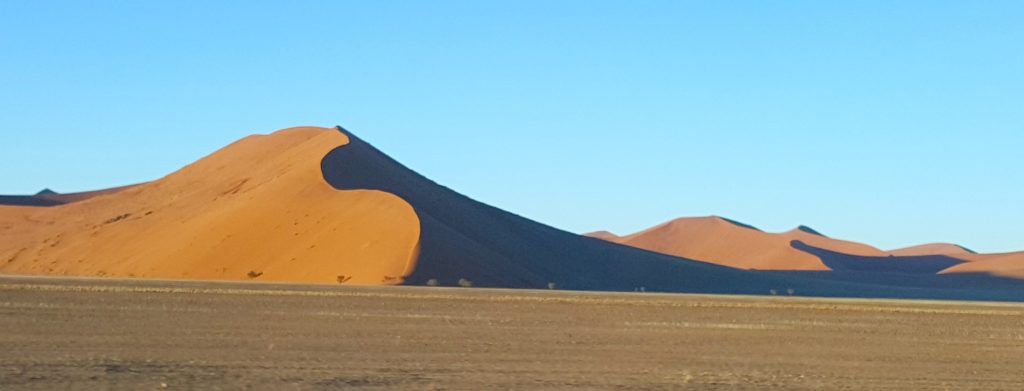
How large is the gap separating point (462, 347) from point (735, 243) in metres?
129

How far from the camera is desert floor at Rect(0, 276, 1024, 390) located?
687 inches

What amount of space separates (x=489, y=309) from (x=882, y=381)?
18.9m

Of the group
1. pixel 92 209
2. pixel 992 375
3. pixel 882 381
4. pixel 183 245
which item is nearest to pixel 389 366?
pixel 882 381

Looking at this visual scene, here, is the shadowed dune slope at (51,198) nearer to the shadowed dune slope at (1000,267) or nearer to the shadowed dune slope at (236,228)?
the shadowed dune slope at (236,228)

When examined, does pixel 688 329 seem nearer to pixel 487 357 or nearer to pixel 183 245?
pixel 487 357

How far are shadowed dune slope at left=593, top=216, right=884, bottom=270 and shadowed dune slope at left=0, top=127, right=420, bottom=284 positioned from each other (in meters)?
52.1

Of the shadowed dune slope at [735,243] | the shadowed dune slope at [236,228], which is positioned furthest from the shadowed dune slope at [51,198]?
the shadowed dune slope at [735,243]

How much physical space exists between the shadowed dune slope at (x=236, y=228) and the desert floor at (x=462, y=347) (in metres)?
28.5

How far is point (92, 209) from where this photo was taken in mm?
93562

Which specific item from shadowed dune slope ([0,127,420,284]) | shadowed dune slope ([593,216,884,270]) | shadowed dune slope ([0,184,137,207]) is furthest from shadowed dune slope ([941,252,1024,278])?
Result: shadowed dune slope ([0,184,137,207])

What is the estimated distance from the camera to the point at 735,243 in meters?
150

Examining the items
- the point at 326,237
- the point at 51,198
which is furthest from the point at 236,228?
the point at 51,198

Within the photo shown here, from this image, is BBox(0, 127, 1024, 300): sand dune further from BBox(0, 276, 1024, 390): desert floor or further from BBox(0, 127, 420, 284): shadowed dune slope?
BBox(0, 276, 1024, 390): desert floor

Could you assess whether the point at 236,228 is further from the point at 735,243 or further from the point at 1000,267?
the point at 735,243
